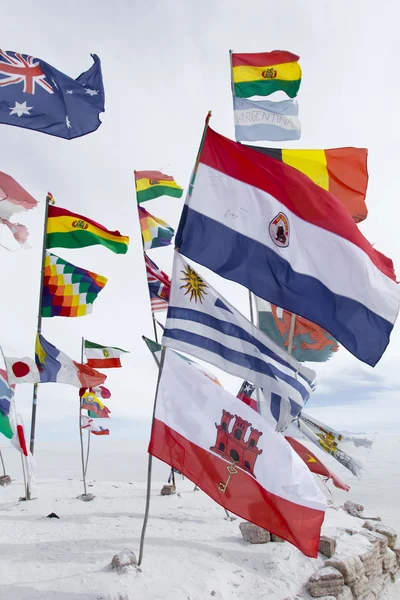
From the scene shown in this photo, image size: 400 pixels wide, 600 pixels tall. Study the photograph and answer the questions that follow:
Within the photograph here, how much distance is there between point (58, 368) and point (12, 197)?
4.03m

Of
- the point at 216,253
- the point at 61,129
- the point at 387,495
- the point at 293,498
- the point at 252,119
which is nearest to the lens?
the point at 293,498

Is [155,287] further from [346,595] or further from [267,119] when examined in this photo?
[346,595]

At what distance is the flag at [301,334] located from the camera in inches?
527

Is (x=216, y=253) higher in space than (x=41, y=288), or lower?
higher

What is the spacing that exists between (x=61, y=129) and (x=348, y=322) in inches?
226

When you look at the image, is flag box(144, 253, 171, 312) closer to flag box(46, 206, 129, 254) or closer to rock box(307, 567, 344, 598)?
flag box(46, 206, 129, 254)

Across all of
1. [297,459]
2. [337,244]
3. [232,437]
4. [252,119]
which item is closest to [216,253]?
[337,244]

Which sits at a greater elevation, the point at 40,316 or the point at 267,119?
the point at 267,119

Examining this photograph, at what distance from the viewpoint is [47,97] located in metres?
7.80

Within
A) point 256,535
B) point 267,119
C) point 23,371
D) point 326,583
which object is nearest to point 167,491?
point 256,535

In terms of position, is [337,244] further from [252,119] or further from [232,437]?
[252,119]

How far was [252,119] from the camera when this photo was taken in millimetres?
10586

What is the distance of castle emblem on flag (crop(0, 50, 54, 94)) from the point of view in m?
7.58

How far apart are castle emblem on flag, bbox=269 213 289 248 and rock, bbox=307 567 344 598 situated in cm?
551
